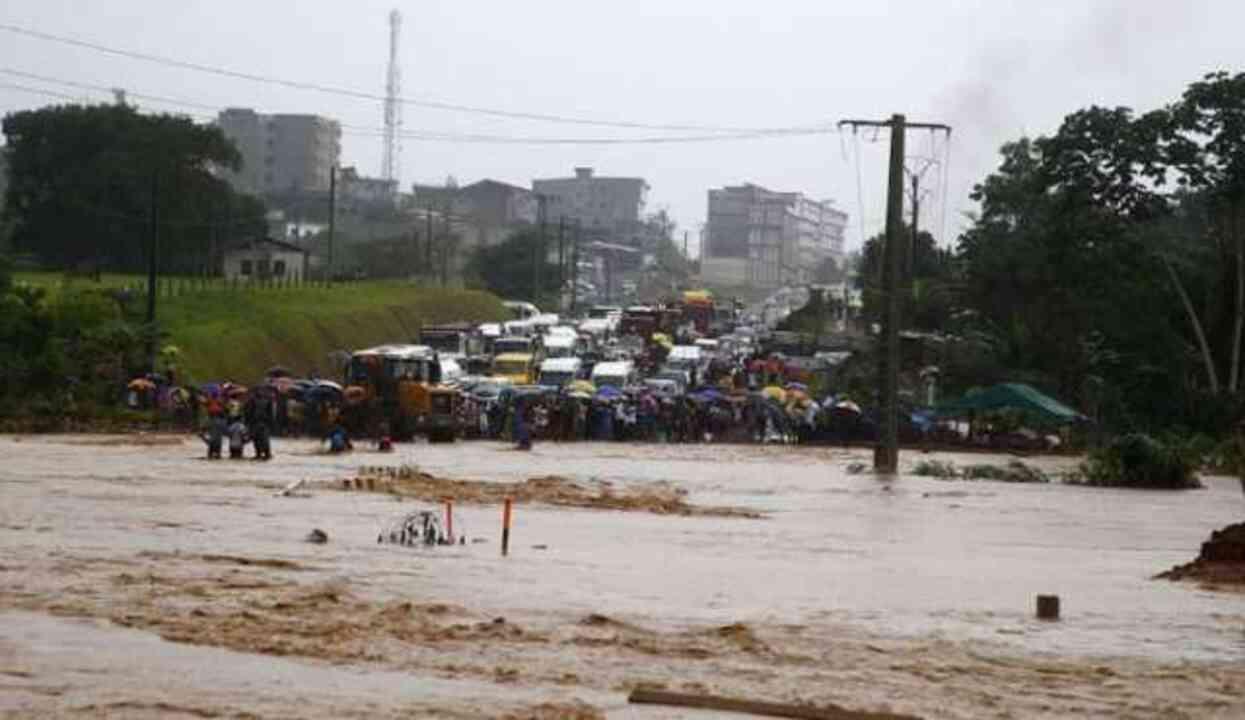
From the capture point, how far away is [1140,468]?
45750 millimetres

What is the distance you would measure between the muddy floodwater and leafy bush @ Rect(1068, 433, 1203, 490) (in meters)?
9.50

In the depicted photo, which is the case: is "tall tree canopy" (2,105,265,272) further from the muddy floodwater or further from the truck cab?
the muddy floodwater

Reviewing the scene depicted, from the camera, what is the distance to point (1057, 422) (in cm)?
5859

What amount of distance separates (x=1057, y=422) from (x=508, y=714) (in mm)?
47857

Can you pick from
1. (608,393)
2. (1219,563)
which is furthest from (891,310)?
(1219,563)

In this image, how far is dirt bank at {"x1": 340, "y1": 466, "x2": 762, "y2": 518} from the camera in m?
33.4

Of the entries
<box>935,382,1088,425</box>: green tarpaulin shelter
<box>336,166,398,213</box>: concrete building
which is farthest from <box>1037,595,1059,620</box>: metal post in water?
<box>336,166,398,213</box>: concrete building

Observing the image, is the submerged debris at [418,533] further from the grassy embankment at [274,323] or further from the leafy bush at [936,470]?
the grassy embankment at [274,323]

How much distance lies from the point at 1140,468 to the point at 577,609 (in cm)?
2979

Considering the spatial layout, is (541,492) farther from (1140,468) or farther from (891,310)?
(1140,468)

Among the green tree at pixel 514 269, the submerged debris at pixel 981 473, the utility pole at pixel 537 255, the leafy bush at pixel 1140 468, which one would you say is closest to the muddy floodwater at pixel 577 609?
the submerged debris at pixel 981 473

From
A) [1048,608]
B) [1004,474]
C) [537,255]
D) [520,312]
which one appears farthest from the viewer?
[537,255]

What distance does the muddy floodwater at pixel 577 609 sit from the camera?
45.6ft

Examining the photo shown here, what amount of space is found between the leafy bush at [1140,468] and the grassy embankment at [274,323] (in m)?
30.7
